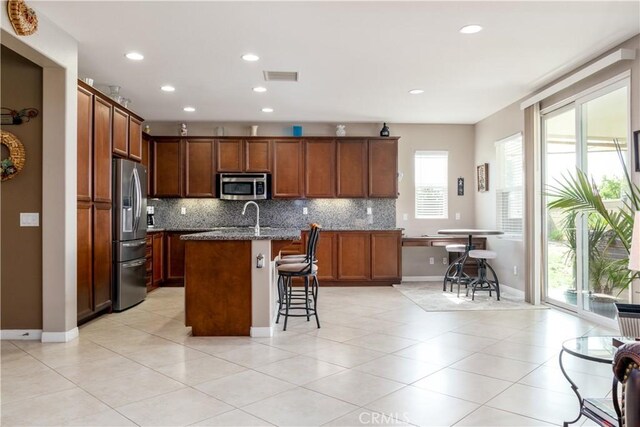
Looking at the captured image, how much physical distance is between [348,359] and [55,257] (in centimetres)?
270

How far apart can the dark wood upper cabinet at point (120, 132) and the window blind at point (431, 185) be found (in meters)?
4.68

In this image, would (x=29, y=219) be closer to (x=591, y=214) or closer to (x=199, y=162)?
(x=199, y=162)

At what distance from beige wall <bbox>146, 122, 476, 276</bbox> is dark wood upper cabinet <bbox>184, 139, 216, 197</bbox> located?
43 cm

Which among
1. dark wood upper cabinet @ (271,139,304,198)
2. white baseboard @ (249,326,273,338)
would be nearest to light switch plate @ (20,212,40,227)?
white baseboard @ (249,326,273,338)

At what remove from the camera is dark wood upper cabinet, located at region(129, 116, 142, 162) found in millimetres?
5354

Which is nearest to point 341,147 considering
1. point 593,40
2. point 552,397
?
point 593,40

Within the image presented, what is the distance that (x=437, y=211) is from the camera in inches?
294

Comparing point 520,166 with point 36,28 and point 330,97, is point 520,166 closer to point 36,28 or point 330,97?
point 330,97

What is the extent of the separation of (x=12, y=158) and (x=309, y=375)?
3187 millimetres

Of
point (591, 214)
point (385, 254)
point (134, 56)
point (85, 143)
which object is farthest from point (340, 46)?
point (385, 254)

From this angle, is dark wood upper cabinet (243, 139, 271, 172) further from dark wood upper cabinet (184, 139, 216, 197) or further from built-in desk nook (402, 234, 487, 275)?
built-in desk nook (402, 234, 487, 275)

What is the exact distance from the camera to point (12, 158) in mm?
3713

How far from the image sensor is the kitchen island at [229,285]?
3816 millimetres

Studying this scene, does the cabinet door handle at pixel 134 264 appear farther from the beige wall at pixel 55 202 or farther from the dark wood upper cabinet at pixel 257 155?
the dark wood upper cabinet at pixel 257 155
